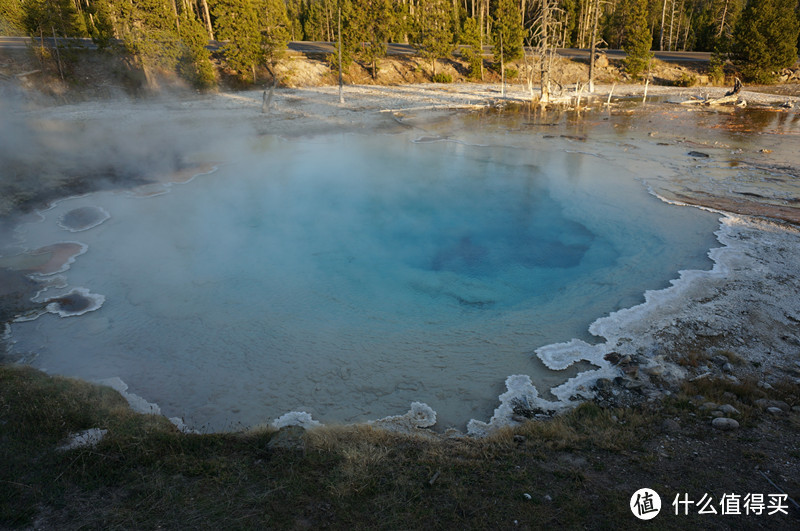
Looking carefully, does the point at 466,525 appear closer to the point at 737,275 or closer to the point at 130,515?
the point at 130,515

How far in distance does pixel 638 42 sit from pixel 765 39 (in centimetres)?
704

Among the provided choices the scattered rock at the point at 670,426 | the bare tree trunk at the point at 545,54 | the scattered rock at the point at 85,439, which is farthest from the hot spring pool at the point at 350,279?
the bare tree trunk at the point at 545,54

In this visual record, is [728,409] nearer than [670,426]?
No

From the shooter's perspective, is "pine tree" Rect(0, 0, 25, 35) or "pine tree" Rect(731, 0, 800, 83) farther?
"pine tree" Rect(731, 0, 800, 83)

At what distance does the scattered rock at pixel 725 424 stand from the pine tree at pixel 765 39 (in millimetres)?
33102

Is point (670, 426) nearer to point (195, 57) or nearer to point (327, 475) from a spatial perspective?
point (327, 475)


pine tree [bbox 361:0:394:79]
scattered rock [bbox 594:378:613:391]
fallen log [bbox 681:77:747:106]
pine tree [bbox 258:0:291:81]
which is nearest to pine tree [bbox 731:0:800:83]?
fallen log [bbox 681:77:747:106]

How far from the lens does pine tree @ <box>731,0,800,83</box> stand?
27969 millimetres

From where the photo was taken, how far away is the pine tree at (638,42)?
1155 inches

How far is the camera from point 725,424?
4508 millimetres

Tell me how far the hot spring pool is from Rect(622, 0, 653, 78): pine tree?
19867mm

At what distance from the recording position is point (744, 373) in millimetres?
5605

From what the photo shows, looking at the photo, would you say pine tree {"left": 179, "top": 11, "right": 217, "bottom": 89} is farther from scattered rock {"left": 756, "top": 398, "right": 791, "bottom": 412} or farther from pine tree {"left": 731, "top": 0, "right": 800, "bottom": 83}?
pine tree {"left": 731, "top": 0, "right": 800, "bottom": 83}

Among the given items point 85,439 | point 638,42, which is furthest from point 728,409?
point 638,42
